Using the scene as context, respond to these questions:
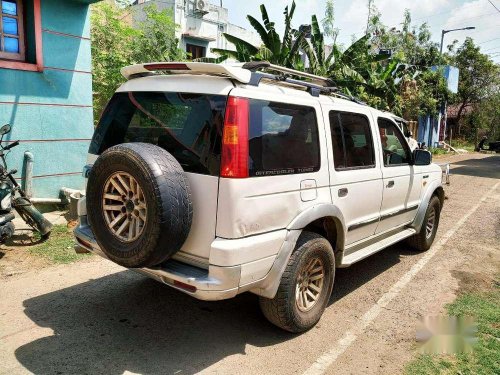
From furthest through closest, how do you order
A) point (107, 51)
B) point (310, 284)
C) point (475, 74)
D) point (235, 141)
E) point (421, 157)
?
point (475, 74)
point (107, 51)
point (421, 157)
point (310, 284)
point (235, 141)

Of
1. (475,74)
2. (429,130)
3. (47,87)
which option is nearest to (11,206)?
(47,87)

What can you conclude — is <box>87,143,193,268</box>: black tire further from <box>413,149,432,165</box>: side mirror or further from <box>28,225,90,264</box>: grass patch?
<box>413,149,432,165</box>: side mirror

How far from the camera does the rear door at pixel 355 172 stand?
12.1 ft

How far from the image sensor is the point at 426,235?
573cm

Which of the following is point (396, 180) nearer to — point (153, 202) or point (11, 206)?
point (153, 202)

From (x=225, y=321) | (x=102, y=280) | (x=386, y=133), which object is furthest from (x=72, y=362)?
(x=386, y=133)

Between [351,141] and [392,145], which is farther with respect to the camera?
[392,145]

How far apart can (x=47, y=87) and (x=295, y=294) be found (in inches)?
217

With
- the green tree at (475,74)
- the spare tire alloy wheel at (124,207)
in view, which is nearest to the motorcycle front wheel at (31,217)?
the spare tire alloy wheel at (124,207)

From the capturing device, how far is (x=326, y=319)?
3.78m

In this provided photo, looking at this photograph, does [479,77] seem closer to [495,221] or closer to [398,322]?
[495,221]

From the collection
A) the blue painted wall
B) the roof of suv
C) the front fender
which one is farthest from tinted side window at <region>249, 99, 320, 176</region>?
the blue painted wall

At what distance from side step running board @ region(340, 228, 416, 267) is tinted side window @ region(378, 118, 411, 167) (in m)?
0.87

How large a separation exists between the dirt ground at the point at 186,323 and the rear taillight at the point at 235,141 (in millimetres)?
1437
